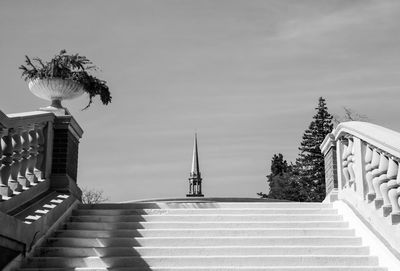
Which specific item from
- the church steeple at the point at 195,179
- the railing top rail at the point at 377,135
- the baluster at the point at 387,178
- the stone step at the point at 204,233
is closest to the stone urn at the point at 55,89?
the stone step at the point at 204,233

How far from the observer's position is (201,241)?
6.80m

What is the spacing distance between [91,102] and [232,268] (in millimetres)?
4730

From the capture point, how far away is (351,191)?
767 cm

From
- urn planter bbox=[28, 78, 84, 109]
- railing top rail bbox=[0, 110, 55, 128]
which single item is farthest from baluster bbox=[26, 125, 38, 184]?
urn planter bbox=[28, 78, 84, 109]

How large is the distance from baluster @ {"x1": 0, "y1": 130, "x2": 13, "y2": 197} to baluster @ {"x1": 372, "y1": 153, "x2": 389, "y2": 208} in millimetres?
3943

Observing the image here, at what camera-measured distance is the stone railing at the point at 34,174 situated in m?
6.06

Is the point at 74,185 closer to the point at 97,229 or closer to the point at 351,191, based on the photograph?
the point at 97,229

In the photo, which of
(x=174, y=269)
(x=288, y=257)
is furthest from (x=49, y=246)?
(x=288, y=257)

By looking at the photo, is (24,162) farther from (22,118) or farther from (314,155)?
(314,155)

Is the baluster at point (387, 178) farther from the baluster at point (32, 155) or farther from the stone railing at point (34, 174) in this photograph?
the baluster at point (32, 155)

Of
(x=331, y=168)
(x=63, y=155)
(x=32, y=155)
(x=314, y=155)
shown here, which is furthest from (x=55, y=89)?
(x=314, y=155)

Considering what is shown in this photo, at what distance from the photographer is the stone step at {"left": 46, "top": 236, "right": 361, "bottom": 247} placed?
6.76 metres

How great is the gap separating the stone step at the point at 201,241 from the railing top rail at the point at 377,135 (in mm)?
1180

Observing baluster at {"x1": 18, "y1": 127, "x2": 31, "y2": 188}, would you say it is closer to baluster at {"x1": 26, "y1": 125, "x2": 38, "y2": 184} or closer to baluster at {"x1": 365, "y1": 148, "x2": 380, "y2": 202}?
baluster at {"x1": 26, "y1": 125, "x2": 38, "y2": 184}
